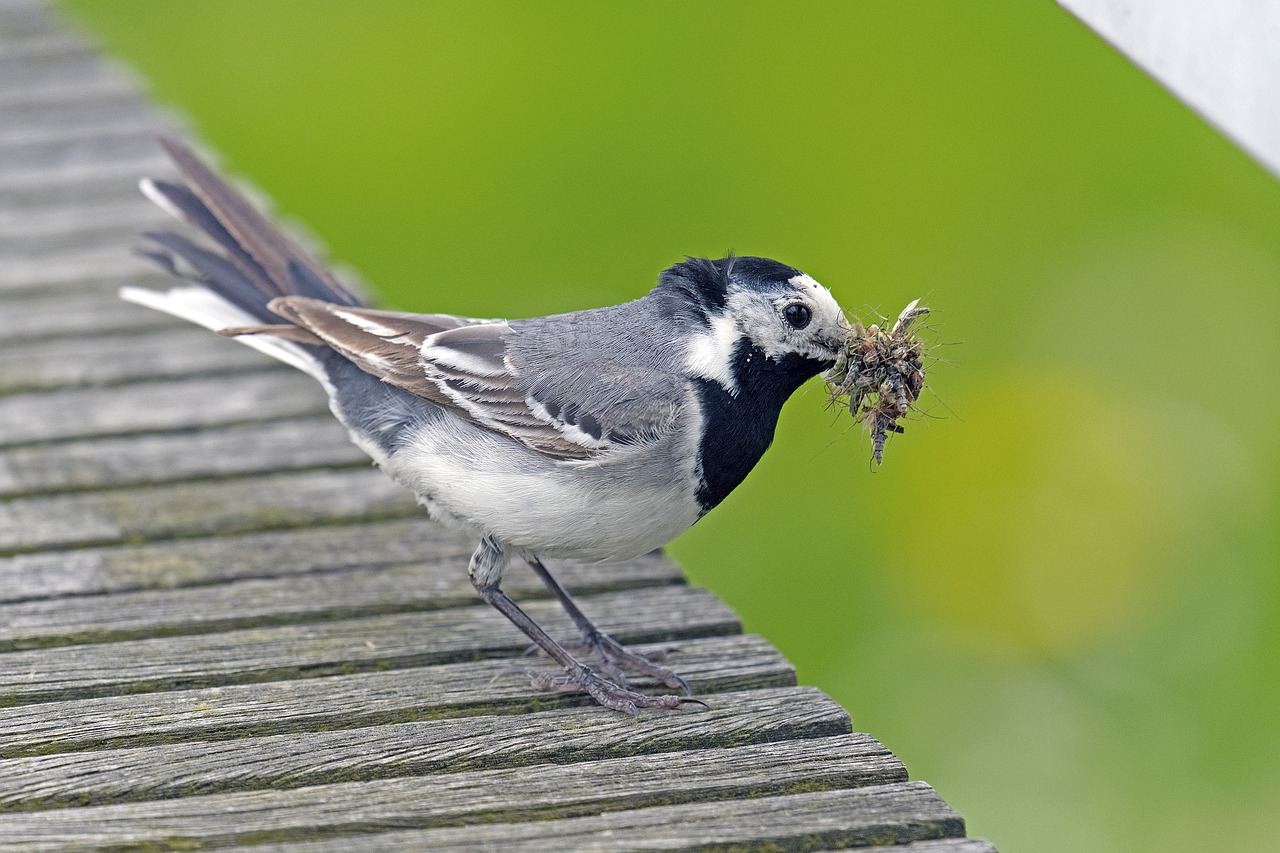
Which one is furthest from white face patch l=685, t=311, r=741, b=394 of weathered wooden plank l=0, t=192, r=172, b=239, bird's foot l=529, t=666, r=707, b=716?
weathered wooden plank l=0, t=192, r=172, b=239

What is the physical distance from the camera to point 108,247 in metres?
6.43

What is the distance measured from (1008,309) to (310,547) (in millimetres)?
5031

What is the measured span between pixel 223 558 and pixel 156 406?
3.67 feet

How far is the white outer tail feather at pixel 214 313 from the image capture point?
455cm

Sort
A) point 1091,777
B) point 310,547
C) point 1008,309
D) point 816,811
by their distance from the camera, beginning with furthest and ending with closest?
point 1008,309, point 1091,777, point 310,547, point 816,811

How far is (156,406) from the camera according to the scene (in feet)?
17.0

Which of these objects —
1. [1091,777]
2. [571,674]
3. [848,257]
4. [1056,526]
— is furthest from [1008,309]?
[571,674]

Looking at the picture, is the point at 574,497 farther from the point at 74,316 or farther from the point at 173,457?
the point at 74,316

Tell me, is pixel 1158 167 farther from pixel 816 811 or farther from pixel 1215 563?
pixel 816 811

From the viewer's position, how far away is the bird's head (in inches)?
148

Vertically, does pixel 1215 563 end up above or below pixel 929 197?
below

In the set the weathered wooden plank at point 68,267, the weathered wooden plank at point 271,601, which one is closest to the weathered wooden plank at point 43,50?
the weathered wooden plank at point 68,267

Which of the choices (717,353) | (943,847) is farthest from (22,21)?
(943,847)

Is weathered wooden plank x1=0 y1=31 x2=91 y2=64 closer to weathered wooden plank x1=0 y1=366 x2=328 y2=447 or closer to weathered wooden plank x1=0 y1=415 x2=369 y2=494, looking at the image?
weathered wooden plank x1=0 y1=366 x2=328 y2=447
